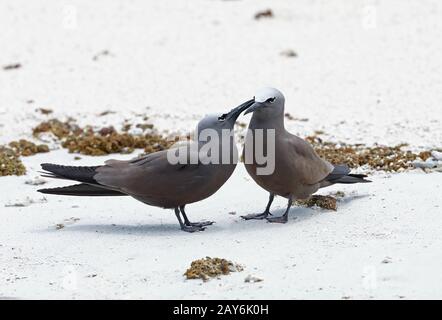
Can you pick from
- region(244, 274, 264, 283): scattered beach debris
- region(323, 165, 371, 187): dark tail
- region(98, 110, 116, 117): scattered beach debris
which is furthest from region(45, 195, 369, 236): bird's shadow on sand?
region(98, 110, 116, 117): scattered beach debris

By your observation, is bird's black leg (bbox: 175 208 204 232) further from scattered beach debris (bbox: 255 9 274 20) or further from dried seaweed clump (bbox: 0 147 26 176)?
scattered beach debris (bbox: 255 9 274 20)

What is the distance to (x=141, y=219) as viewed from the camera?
648 centimetres

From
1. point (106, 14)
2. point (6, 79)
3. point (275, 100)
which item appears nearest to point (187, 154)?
point (275, 100)

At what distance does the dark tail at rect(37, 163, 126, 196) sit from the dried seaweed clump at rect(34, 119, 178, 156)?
215cm

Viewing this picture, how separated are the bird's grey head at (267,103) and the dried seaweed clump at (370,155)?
1524 millimetres

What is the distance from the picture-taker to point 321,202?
641 centimetres

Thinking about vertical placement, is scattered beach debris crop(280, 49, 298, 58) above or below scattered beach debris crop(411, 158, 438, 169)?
above

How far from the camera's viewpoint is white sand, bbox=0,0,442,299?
197 inches

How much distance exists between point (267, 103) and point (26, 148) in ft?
11.1

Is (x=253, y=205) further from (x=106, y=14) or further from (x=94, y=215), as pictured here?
(x=106, y=14)

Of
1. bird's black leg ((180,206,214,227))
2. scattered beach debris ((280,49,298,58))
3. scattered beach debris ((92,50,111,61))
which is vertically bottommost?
bird's black leg ((180,206,214,227))

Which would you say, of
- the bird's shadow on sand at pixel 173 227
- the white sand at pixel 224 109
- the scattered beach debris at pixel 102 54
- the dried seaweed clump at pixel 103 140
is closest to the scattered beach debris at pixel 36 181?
the white sand at pixel 224 109

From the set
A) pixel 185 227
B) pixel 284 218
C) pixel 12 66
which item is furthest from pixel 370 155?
pixel 12 66

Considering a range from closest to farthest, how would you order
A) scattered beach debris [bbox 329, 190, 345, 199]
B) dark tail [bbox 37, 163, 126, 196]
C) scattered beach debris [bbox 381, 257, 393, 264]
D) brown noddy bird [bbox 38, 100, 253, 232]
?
1. scattered beach debris [bbox 381, 257, 393, 264]
2. brown noddy bird [bbox 38, 100, 253, 232]
3. dark tail [bbox 37, 163, 126, 196]
4. scattered beach debris [bbox 329, 190, 345, 199]
